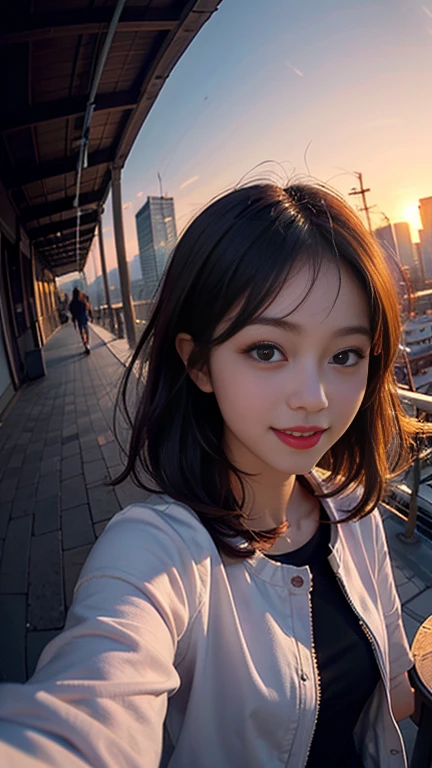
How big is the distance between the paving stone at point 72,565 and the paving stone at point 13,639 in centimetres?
20

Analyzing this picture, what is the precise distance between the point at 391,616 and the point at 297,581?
350mm

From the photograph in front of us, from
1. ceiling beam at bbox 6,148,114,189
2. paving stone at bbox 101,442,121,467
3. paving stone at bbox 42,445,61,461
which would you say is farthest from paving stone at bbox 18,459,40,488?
ceiling beam at bbox 6,148,114,189

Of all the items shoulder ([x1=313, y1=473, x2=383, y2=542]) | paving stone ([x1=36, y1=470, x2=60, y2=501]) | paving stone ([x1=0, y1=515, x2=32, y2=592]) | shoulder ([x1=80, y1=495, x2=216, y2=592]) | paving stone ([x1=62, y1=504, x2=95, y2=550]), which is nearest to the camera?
shoulder ([x1=80, y1=495, x2=216, y2=592])

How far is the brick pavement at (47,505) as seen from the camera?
76.4 inches

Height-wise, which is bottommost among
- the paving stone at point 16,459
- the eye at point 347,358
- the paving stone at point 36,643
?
the paving stone at point 36,643

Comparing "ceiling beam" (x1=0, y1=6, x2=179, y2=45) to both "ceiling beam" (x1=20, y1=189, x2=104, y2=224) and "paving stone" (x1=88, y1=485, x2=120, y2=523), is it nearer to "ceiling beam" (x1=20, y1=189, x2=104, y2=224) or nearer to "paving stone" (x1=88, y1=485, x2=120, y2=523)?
"paving stone" (x1=88, y1=485, x2=120, y2=523)

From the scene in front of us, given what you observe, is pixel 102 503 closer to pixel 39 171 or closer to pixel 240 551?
pixel 240 551

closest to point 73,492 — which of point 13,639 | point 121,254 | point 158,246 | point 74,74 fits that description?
point 13,639

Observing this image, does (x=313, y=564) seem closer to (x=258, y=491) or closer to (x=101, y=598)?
(x=258, y=491)

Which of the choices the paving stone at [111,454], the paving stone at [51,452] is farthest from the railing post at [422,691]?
the paving stone at [51,452]

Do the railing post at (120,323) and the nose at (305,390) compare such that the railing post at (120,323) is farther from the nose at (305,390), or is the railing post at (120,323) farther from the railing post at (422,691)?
the nose at (305,390)

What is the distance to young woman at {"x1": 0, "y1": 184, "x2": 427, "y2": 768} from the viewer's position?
21.1 inches

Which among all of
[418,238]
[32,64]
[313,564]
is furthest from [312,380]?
[418,238]

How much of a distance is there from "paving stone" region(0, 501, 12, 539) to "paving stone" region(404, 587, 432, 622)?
2261 millimetres
